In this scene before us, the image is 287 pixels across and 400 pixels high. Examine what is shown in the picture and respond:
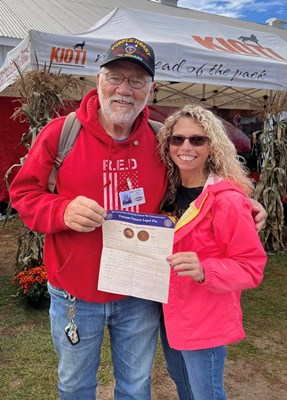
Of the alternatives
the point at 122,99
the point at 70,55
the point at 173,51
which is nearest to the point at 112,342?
the point at 122,99

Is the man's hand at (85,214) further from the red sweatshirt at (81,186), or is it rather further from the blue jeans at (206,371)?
the blue jeans at (206,371)

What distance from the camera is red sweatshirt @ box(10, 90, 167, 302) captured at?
5.36 feet

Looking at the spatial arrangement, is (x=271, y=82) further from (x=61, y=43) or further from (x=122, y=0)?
(x=122, y=0)

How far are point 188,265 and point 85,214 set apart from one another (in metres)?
0.43

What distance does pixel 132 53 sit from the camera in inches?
63.2

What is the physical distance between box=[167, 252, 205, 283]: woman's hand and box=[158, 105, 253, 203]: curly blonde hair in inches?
15.7

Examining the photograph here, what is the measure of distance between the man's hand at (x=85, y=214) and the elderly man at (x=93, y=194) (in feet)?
0.04

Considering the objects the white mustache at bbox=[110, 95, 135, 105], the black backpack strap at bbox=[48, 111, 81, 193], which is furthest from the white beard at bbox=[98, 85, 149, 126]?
the black backpack strap at bbox=[48, 111, 81, 193]

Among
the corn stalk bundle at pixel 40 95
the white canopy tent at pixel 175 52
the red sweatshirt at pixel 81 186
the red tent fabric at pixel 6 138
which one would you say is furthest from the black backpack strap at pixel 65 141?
the red tent fabric at pixel 6 138

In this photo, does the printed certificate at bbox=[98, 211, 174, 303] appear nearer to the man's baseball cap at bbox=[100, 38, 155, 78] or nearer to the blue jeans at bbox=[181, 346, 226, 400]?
the blue jeans at bbox=[181, 346, 226, 400]

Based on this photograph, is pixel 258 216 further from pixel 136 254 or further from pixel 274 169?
pixel 274 169

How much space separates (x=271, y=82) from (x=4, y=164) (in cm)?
528

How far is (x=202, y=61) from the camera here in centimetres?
489

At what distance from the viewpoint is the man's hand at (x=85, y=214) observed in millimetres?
1467
